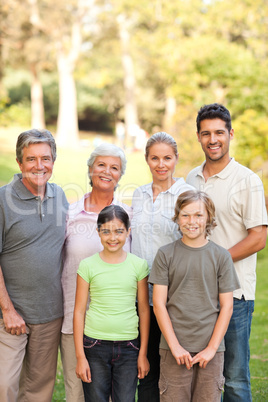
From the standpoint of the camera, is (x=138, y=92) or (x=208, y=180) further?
(x=138, y=92)

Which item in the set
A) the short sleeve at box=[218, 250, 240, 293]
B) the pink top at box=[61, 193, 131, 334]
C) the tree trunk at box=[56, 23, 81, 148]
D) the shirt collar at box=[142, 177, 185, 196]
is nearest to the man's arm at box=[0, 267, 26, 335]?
the pink top at box=[61, 193, 131, 334]

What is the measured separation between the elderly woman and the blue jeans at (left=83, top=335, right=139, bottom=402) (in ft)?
1.07

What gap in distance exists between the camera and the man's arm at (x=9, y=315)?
3164mm

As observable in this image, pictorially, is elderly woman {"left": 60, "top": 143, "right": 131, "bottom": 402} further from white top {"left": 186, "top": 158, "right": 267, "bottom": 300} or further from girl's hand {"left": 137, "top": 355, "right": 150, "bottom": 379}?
white top {"left": 186, "top": 158, "right": 267, "bottom": 300}

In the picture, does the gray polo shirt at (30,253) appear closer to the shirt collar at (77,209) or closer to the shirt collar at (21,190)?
the shirt collar at (21,190)

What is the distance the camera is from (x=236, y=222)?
321 centimetres

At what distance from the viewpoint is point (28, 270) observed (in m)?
3.23

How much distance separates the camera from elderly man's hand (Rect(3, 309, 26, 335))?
3.17 meters

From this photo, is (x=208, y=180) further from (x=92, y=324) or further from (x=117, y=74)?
(x=117, y=74)

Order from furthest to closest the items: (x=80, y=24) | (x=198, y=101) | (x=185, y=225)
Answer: (x=80, y=24) < (x=198, y=101) < (x=185, y=225)

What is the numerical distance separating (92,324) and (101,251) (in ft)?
1.56

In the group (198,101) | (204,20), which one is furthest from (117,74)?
(198,101)

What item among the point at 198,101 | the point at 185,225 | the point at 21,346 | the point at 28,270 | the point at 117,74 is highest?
the point at 117,74

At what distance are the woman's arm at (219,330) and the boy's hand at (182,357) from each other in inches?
1.2
